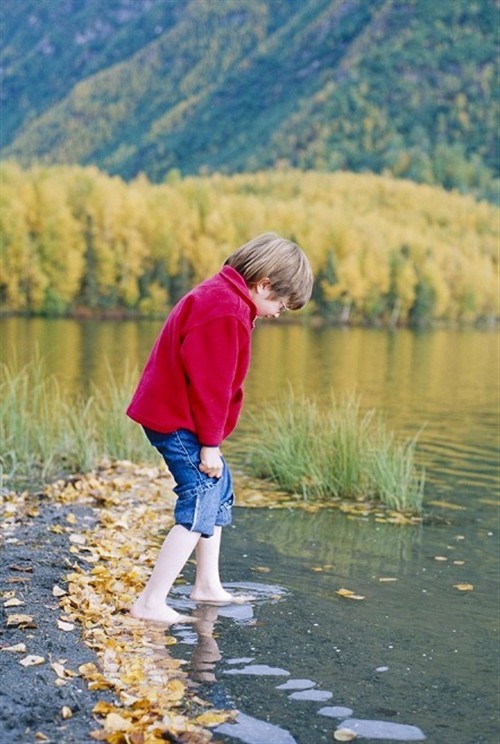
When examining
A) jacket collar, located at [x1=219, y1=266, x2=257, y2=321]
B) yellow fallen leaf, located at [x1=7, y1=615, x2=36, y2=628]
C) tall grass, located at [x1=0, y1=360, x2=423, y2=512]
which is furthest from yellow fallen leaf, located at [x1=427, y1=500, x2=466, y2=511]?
yellow fallen leaf, located at [x1=7, y1=615, x2=36, y2=628]

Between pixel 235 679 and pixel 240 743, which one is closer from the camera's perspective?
pixel 240 743

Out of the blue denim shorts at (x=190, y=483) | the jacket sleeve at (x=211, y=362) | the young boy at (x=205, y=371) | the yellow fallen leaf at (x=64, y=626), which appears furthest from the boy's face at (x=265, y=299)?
the yellow fallen leaf at (x=64, y=626)

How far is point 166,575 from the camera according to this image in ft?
17.2

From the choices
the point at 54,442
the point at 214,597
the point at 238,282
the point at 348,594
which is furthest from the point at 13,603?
the point at 54,442

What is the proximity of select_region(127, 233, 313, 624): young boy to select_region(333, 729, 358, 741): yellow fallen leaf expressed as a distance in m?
1.30

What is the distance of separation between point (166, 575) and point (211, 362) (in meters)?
1.13

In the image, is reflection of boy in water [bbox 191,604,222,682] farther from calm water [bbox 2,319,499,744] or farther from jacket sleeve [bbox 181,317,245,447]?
jacket sleeve [bbox 181,317,245,447]

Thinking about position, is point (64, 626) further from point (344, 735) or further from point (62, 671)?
point (344, 735)

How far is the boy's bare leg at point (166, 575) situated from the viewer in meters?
5.19

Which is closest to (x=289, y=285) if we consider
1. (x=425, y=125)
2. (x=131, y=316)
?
(x=131, y=316)

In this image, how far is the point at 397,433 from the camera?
56.2ft

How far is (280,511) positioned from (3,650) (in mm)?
5125

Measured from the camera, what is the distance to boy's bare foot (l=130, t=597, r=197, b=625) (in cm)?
536

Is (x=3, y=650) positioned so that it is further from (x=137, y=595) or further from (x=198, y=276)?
(x=198, y=276)
